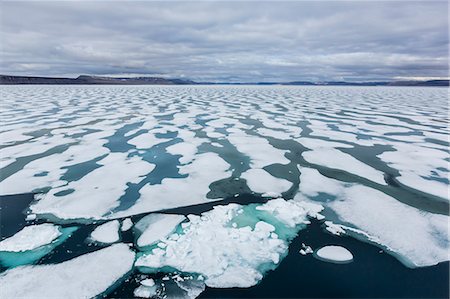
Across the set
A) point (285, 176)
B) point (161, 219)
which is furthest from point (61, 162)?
point (285, 176)

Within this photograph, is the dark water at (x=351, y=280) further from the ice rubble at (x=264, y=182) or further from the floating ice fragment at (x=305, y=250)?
the ice rubble at (x=264, y=182)

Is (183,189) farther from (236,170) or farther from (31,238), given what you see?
(31,238)

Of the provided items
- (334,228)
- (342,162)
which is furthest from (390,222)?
(342,162)

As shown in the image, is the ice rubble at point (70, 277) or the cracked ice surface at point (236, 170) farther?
the cracked ice surface at point (236, 170)

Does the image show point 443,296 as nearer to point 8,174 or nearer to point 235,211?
point 235,211

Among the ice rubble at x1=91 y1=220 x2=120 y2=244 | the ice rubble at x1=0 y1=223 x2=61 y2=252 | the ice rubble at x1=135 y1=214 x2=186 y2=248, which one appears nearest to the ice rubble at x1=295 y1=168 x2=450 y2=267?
the ice rubble at x1=135 y1=214 x2=186 y2=248

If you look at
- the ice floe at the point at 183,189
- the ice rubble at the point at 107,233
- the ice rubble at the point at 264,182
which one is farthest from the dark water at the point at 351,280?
the ice floe at the point at 183,189
